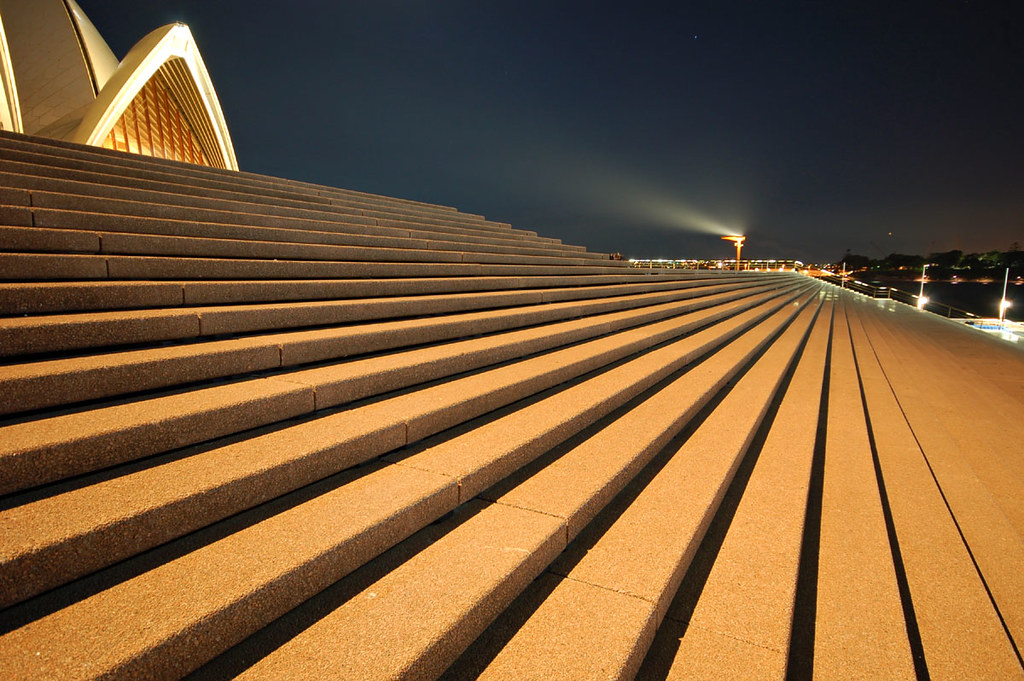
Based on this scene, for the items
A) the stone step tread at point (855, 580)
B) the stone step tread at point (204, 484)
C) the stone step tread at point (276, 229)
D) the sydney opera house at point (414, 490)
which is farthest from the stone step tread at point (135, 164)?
the stone step tread at point (855, 580)

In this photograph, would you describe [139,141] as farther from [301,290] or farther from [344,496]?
[344,496]

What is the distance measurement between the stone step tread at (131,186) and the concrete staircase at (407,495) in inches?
2.0

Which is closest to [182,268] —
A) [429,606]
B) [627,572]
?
[429,606]

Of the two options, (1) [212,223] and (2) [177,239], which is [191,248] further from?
(1) [212,223]

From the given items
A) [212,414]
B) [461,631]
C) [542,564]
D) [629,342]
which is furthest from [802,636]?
[629,342]

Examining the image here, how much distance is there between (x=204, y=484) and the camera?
1.59 m

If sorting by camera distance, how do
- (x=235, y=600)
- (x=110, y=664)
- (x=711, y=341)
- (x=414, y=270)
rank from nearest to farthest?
(x=110, y=664) → (x=235, y=600) → (x=414, y=270) → (x=711, y=341)

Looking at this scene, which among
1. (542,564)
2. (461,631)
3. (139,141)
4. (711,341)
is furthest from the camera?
(139,141)

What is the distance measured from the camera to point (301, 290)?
3.49 metres

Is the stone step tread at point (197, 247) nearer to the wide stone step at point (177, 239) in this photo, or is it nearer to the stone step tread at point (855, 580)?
the wide stone step at point (177, 239)

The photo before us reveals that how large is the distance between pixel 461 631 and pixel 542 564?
0.47m

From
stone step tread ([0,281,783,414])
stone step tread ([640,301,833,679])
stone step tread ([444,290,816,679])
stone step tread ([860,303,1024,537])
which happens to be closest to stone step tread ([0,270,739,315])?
stone step tread ([0,281,783,414])

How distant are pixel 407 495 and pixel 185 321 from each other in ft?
5.32

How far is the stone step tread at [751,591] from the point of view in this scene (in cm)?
158
